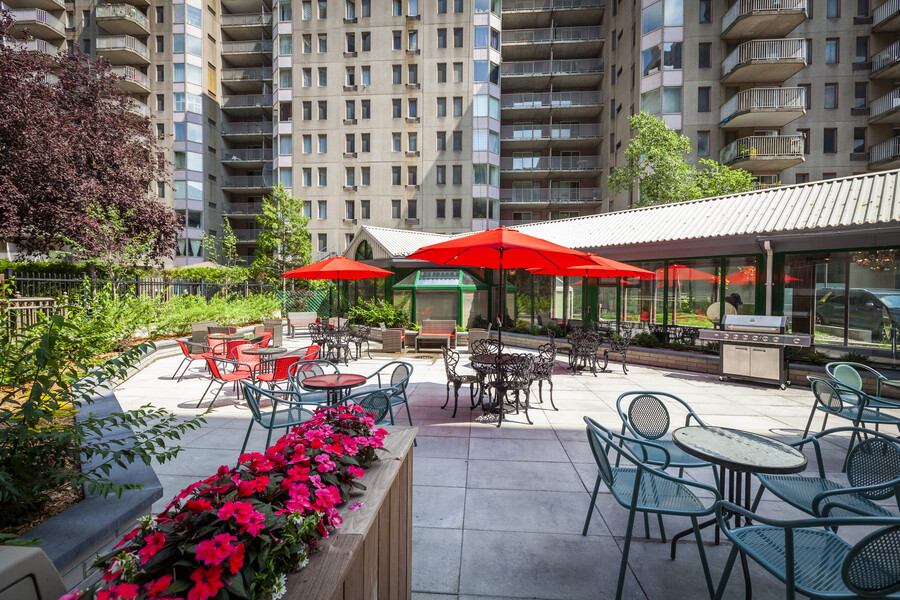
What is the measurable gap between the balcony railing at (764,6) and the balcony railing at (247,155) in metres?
36.7

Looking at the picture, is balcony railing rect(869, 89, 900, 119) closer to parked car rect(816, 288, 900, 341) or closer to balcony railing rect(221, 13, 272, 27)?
parked car rect(816, 288, 900, 341)

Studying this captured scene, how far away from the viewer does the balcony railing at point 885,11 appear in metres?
21.3

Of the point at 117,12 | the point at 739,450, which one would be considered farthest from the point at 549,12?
the point at 739,450

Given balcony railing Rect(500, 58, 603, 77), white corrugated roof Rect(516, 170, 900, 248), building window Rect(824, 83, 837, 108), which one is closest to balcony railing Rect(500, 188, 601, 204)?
balcony railing Rect(500, 58, 603, 77)

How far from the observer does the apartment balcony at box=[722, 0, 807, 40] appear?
20.7 meters

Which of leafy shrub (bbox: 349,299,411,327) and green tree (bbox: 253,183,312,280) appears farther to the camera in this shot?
green tree (bbox: 253,183,312,280)

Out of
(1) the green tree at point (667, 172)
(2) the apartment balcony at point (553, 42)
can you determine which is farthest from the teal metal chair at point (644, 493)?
(2) the apartment balcony at point (553, 42)

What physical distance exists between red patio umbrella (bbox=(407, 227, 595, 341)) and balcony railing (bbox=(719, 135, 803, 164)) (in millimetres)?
21164

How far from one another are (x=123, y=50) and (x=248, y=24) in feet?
34.3

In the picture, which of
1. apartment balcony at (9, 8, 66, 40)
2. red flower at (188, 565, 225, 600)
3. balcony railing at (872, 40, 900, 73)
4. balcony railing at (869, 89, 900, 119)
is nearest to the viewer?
red flower at (188, 565, 225, 600)

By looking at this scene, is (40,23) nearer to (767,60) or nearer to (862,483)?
(767,60)

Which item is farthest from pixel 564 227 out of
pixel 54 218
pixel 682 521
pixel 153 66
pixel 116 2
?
pixel 116 2

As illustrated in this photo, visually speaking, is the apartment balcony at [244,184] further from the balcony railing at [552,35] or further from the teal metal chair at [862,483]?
the teal metal chair at [862,483]

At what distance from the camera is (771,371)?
331 inches
